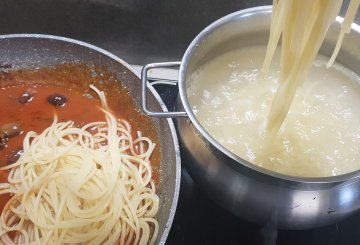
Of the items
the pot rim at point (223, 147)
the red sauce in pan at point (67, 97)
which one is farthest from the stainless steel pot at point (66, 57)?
the pot rim at point (223, 147)

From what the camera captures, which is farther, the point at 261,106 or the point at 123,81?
the point at 123,81

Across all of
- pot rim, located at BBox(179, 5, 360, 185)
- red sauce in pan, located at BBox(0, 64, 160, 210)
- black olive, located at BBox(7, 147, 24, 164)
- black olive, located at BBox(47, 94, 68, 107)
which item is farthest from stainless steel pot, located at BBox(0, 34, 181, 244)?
black olive, located at BBox(7, 147, 24, 164)

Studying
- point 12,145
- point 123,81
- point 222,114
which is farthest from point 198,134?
point 12,145

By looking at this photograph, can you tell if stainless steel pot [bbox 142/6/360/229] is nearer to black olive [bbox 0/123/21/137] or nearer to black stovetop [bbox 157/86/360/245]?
black stovetop [bbox 157/86/360/245]

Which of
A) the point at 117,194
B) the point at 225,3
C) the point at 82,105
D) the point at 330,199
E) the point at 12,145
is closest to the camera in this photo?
the point at 330,199

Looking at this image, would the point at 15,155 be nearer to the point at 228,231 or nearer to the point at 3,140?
the point at 3,140

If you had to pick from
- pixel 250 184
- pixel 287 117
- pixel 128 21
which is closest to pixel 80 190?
pixel 250 184

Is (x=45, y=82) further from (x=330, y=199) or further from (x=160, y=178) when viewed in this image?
(x=330, y=199)
